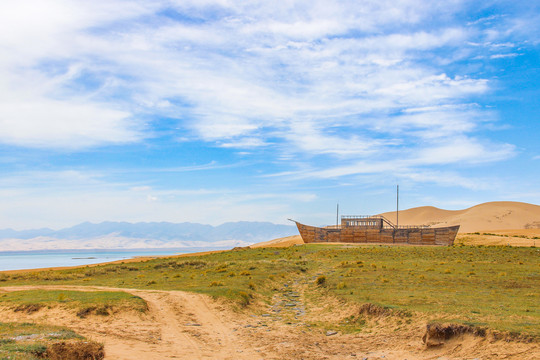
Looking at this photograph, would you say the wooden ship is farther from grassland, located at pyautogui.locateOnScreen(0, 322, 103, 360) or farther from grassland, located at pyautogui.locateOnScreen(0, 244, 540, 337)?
grassland, located at pyautogui.locateOnScreen(0, 322, 103, 360)

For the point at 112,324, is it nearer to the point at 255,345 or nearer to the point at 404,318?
the point at 255,345

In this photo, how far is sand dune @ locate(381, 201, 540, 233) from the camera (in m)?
133

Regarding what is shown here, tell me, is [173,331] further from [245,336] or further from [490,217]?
[490,217]

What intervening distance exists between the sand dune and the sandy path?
125345mm

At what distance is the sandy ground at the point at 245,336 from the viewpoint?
12.6 meters

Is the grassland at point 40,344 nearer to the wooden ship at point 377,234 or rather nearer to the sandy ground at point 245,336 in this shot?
the sandy ground at point 245,336

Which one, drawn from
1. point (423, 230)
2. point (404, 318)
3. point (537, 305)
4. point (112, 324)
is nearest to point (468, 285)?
point (537, 305)

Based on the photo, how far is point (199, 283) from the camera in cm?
2645

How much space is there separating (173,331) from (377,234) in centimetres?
6534

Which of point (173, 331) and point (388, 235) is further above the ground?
point (388, 235)

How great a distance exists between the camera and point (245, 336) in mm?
15617

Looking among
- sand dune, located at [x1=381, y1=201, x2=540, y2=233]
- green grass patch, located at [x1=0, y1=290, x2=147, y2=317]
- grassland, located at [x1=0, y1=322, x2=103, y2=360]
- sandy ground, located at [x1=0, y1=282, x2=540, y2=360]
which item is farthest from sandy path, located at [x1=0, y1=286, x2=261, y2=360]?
sand dune, located at [x1=381, y1=201, x2=540, y2=233]

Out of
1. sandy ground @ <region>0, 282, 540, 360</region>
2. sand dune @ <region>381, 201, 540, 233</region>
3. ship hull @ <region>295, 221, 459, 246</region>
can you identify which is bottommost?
sandy ground @ <region>0, 282, 540, 360</region>

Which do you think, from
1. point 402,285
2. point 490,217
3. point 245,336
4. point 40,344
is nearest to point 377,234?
point 402,285
